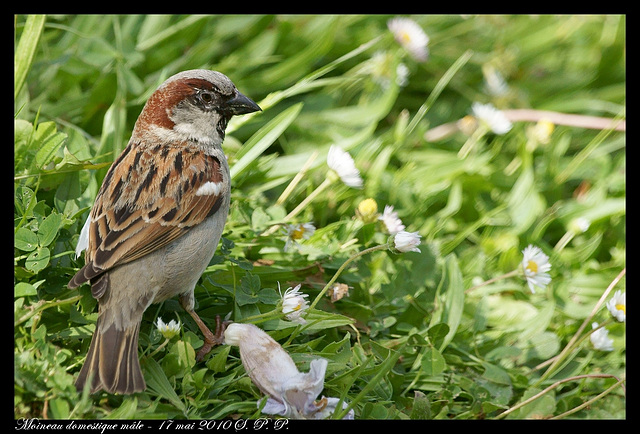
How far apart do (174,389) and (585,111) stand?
3543 mm

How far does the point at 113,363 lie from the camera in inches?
84.7

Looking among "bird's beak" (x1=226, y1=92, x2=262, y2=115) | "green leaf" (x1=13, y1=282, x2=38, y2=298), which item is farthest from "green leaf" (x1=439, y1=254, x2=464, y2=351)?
"green leaf" (x1=13, y1=282, x2=38, y2=298)

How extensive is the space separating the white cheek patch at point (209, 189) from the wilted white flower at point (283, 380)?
22.0 inches

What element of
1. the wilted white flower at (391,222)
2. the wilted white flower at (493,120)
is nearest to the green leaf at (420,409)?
the wilted white flower at (391,222)

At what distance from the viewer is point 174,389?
231cm

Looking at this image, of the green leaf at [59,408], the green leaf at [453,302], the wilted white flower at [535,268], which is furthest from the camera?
the wilted white flower at [535,268]

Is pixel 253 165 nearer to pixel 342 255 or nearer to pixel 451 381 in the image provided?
pixel 342 255

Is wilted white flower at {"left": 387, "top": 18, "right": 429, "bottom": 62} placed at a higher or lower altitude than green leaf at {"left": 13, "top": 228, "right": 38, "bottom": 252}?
higher

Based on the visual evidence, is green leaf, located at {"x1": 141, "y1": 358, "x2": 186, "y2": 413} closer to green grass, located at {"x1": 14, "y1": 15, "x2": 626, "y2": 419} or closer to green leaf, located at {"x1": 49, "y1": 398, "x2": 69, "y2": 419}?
green grass, located at {"x1": 14, "y1": 15, "x2": 626, "y2": 419}

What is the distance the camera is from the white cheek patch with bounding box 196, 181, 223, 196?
2.54 metres

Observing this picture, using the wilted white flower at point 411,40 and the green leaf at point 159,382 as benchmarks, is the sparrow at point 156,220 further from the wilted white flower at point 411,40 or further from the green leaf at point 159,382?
the wilted white flower at point 411,40

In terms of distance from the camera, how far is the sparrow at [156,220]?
223cm

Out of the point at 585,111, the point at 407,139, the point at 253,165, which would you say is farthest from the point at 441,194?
the point at 585,111

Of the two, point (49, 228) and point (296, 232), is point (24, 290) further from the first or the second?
point (296, 232)
